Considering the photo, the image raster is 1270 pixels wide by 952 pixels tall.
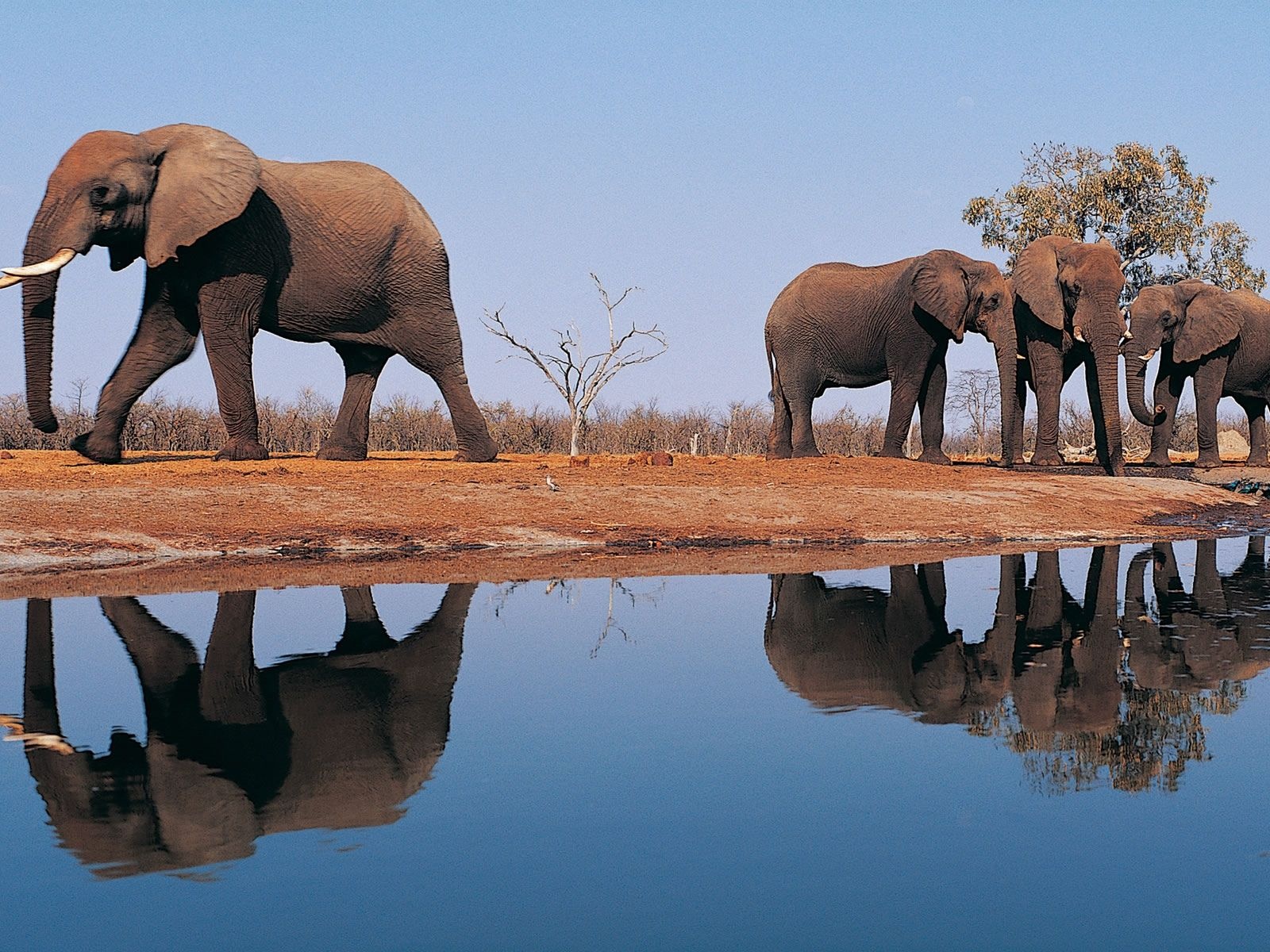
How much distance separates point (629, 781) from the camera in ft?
17.3

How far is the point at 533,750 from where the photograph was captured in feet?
18.8

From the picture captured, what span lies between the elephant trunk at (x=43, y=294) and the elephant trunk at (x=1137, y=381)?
18348mm

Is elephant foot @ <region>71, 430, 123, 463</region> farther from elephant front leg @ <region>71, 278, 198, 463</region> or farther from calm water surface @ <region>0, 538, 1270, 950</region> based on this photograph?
calm water surface @ <region>0, 538, 1270, 950</region>

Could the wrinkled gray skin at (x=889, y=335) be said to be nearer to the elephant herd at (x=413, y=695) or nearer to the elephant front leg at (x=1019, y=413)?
the elephant front leg at (x=1019, y=413)

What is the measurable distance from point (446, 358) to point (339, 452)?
202 cm

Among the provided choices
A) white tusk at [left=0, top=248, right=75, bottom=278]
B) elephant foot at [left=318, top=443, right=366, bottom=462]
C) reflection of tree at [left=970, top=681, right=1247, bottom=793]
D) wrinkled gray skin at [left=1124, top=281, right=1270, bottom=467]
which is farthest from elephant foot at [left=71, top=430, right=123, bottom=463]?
wrinkled gray skin at [left=1124, top=281, right=1270, bottom=467]

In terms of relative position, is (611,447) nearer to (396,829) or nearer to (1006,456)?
(1006,456)

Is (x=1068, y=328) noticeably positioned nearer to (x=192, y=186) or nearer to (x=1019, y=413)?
(x=1019, y=413)

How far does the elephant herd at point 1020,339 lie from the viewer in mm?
23266

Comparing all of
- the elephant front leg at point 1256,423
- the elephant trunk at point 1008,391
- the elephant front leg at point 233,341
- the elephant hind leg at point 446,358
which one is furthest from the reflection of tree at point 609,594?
the elephant front leg at point 1256,423

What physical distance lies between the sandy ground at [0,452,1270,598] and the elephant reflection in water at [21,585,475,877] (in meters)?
3.36

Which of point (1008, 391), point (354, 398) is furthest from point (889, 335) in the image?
point (354, 398)

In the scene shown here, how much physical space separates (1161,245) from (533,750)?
35.8 metres

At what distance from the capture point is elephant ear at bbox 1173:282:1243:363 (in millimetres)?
26969
